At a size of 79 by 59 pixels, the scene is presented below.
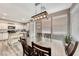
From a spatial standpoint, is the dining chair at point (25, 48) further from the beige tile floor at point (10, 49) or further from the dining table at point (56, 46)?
the dining table at point (56, 46)

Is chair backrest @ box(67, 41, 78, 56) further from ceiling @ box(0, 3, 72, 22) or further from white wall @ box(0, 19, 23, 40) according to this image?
white wall @ box(0, 19, 23, 40)

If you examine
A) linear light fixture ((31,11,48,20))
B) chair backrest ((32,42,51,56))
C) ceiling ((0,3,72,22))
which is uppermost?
ceiling ((0,3,72,22))

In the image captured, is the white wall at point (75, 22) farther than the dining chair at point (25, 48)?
No

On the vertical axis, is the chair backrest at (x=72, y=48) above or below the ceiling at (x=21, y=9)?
below

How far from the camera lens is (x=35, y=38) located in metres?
1.86

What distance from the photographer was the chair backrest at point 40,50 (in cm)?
177

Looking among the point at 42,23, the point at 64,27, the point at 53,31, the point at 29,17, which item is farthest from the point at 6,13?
the point at 64,27

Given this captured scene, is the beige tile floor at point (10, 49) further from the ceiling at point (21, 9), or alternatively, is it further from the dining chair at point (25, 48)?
the ceiling at point (21, 9)

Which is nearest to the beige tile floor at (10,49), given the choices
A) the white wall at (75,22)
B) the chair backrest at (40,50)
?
the chair backrest at (40,50)

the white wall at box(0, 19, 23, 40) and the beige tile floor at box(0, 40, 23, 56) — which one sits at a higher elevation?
the white wall at box(0, 19, 23, 40)

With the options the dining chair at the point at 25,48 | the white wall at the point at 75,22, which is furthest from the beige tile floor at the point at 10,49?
the white wall at the point at 75,22

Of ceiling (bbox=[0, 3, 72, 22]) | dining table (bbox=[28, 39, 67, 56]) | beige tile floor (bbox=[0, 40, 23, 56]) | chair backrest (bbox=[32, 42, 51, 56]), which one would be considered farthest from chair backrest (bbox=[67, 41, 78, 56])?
beige tile floor (bbox=[0, 40, 23, 56])

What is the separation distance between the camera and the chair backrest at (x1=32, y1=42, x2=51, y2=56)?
1770mm

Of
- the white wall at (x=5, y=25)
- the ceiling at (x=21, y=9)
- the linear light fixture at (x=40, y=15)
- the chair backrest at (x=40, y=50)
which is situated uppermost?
the ceiling at (x=21, y=9)
